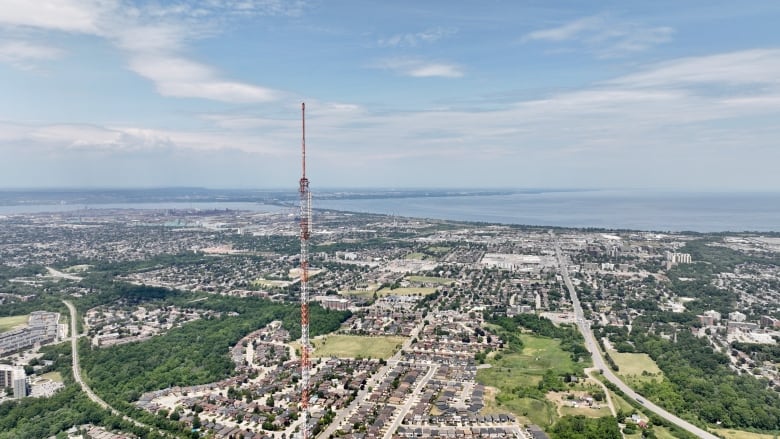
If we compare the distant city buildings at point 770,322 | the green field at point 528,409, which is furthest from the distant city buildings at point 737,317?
the green field at point 528,409

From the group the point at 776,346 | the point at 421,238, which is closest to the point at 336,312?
the point at 776,346

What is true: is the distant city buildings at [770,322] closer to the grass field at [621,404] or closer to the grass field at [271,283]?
the grass field at [621,404]

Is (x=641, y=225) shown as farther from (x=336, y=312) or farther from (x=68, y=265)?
(x=68, y=265)

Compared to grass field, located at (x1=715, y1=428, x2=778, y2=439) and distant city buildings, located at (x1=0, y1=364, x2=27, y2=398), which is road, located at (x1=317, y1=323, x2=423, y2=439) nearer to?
distant city buildings, located at (x1=0, y1=364, x2=27, y2=398)

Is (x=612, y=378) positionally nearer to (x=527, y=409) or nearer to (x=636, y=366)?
(x=636, y=366)

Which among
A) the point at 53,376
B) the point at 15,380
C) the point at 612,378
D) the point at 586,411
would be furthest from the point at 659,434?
the point at 53,376

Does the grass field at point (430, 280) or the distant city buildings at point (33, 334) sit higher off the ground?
the grass field at point (430, 280)
